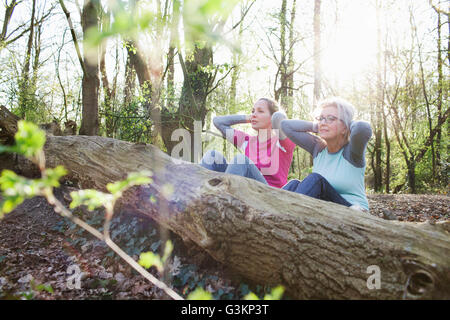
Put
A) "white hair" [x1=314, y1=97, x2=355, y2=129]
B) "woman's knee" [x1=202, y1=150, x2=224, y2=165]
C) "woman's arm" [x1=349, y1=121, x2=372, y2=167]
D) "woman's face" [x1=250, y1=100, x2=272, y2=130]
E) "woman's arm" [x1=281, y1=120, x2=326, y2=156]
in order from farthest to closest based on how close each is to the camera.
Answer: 1. "woman's face" [x1=250, y1=100, x2=272, y2=130]
2. "woman's knee" [x1=202, y1=150, x2=224, y2=165]
3. "woman's arm" [x1=281, y1=120, x2=326, y2=156]
4. "white hair" [x1=314, y1=97, x2=355, y2=129]
5. "woman's arm" [x1=349, y1=121, x2=372, y2=167]

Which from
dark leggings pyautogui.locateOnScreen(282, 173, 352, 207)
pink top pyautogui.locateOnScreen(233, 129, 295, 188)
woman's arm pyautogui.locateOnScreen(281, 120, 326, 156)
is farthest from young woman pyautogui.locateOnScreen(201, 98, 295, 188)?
dark leggings pyautogui.locateOnScreen(282, 173, 352, 207)

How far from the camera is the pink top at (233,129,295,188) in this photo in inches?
138

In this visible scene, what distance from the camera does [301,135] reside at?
3234mm

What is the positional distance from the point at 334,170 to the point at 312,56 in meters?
9.00

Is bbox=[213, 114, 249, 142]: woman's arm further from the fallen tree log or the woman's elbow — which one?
the fallen tree log

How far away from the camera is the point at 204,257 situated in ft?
8.23

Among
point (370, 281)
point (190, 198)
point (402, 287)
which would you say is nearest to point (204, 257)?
point (190, 198)

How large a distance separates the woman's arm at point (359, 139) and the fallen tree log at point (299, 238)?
2.67ft

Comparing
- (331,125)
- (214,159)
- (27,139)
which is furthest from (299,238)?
(214,159)

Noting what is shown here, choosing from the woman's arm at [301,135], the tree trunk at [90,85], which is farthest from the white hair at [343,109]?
the tree trunk at [90,85]

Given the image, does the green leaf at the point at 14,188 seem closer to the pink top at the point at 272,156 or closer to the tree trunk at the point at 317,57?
the pink top at the point at 272,156

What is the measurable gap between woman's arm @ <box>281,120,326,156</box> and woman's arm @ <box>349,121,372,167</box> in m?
0.53

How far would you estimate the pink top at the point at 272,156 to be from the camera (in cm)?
352

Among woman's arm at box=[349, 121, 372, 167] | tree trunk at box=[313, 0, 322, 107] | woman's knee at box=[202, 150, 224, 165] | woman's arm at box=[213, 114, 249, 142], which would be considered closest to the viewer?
woman's arm at box=[349, 121, 372, 167]
